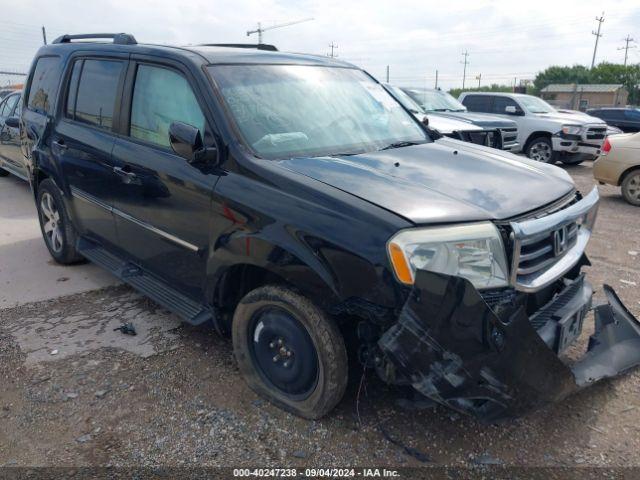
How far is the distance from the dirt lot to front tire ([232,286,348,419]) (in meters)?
0.12

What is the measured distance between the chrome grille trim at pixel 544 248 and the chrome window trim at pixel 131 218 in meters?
1.78

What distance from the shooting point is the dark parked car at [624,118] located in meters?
18.5

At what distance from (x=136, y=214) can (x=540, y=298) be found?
2592mm

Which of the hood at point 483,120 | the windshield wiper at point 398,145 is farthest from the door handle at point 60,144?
the hood at point 483,120

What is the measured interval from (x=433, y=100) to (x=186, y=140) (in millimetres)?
10463

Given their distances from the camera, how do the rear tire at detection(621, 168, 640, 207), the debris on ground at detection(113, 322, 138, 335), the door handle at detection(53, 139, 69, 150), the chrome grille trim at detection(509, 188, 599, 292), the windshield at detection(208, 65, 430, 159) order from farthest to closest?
the rear tire at detection(621, 168, 640, 207), the door handle at detection(53, 139, 69, 150), the debris on ground at detection(113, 322, 138, 335), the windshield at detection(208, 65, 430, 159), the chrome grille trim at detection(509, 188, 599, 292)

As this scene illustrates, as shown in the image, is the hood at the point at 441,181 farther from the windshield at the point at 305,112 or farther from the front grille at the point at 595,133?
the front grille at the point at 595,133

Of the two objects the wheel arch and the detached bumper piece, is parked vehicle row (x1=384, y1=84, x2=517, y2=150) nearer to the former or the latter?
the wheel arch

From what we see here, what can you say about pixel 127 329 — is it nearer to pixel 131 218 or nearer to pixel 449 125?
pixel 131 218

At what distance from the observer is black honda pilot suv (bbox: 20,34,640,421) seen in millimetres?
2162

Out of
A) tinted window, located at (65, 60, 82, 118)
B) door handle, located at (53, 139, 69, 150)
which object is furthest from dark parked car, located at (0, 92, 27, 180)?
tinted window, located at (65, 60, 82, 118)

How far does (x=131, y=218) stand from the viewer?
363 centimetres

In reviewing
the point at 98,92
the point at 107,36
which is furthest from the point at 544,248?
the point at 107,36

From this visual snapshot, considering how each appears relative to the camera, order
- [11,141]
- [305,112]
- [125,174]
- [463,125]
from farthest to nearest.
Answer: [463,125] < [11,141] < [125,174] < [305,112]
